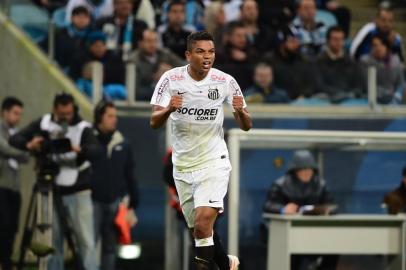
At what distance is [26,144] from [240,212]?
286cm

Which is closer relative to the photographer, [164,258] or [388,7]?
[164,258]

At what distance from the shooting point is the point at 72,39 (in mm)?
17609

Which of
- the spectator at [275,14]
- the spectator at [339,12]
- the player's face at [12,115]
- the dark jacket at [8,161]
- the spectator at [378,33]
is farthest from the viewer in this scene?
the spectator at [339,12]

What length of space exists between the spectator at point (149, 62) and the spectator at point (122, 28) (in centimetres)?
41

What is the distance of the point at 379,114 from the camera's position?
18.2m

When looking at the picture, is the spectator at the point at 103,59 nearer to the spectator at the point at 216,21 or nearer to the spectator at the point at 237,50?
the spectator at the point at 237,50

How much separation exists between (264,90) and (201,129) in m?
5.78

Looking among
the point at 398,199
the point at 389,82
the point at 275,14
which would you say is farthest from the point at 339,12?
the point at 398,199

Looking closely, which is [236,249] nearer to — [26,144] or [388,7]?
[26,144]

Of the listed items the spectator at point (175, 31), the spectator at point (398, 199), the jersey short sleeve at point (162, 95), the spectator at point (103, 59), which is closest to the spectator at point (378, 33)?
the spectator at point (175, 31)

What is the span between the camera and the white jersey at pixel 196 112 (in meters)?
12.1

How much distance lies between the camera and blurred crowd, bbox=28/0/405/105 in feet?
57.8

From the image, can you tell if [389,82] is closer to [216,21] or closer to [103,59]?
[216,21]

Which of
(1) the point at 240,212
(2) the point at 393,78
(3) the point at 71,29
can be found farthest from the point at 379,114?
→ (3) the point at 71,29
